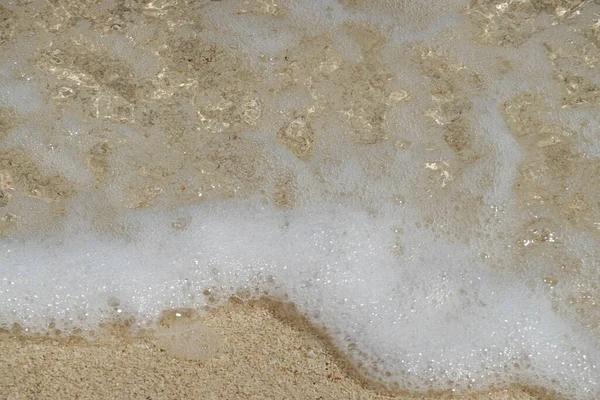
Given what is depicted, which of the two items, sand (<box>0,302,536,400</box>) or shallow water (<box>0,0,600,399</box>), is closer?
sand (<box>0,302,536,400</box>)

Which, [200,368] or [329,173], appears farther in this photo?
[329,173]

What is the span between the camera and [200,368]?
2127mm

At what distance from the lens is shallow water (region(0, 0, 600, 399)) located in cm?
221

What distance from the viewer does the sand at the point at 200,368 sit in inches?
82.8

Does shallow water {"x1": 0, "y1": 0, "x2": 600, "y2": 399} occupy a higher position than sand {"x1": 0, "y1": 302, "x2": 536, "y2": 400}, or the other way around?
shallow water {"x1": 0, "y1": 0, "x2": 600, "y2": 399}

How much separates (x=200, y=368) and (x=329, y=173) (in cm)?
96

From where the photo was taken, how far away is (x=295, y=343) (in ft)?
7.07

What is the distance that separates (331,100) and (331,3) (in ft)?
1.53

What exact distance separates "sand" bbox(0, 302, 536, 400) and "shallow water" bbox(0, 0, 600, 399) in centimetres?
9

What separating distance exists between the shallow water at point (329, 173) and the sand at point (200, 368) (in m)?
0.09

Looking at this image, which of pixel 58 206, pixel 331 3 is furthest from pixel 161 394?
pixel 331 3

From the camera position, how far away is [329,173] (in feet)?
7.54

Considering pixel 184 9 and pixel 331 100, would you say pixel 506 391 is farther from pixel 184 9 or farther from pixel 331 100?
pixel 184 9

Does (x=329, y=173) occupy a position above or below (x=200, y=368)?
above
